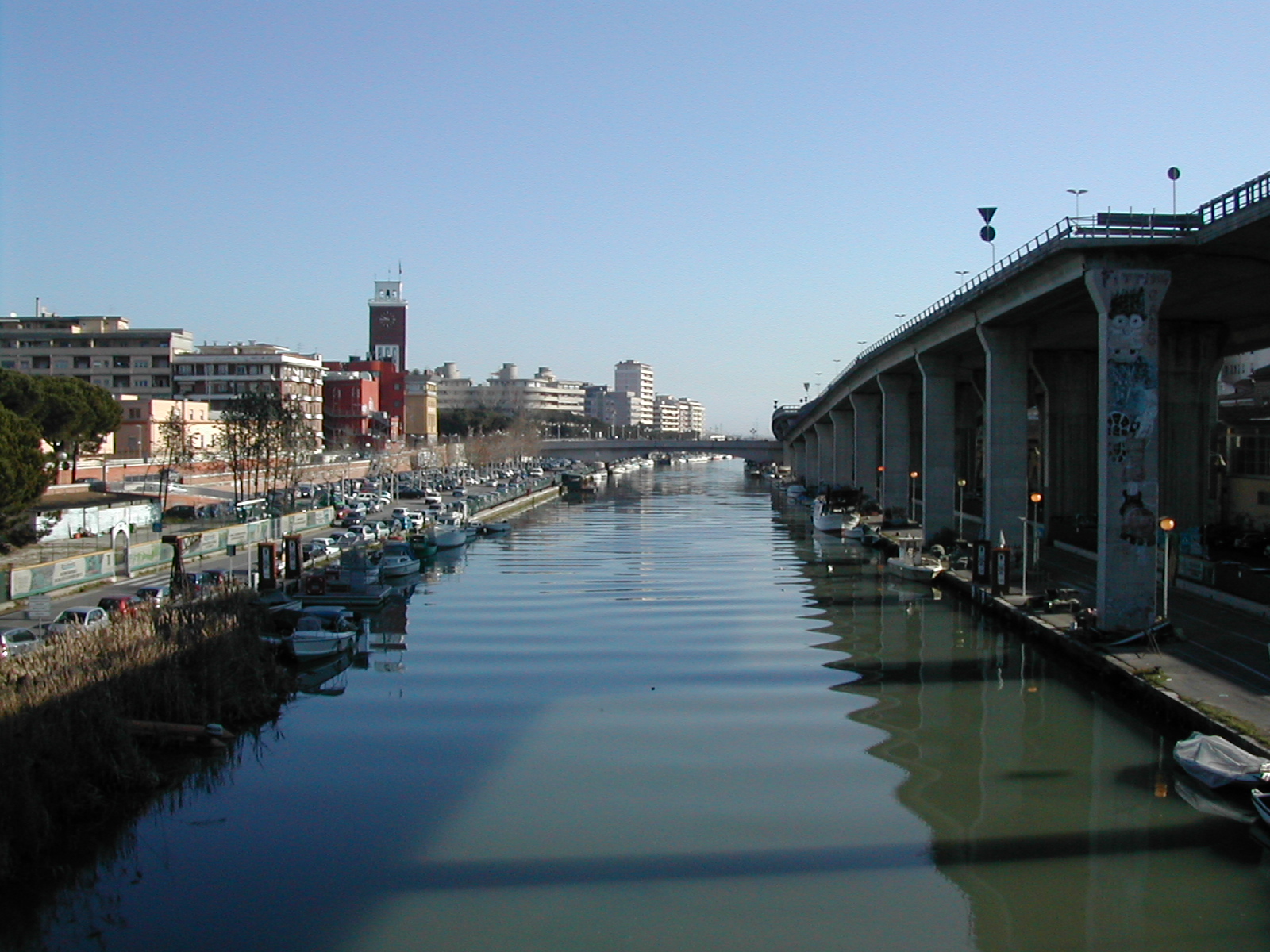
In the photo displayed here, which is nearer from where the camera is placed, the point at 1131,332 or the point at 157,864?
the point at 157,864

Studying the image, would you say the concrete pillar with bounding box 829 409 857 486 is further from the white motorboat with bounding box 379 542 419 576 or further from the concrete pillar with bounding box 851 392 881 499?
the white motorboat with bounding box 379 542 419 576

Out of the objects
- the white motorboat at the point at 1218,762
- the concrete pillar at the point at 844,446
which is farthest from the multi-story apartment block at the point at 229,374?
the white motorboat at the point at 1218,762

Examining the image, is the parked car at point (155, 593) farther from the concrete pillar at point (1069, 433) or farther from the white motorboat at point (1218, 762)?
the concrete pillar at point (1069, 433)

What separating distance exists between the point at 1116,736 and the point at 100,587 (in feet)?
93.2

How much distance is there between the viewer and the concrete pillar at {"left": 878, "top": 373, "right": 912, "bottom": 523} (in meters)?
61.2

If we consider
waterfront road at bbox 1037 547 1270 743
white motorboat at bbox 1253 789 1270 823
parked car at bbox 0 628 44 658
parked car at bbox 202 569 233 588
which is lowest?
white motorboat at bbox 1253 789 1270 823

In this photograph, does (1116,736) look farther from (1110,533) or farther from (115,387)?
(115,387)

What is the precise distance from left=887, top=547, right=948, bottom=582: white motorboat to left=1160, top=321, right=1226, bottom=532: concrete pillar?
26.7ft

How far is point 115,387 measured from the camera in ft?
292

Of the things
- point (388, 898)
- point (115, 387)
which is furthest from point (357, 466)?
point (388, 898)

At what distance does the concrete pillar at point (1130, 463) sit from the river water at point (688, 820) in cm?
224

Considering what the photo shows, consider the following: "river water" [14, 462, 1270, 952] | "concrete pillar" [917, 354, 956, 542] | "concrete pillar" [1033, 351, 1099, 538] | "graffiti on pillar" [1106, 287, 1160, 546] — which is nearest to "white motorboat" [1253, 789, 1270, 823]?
"river water" [14, 462, 1270, 952]

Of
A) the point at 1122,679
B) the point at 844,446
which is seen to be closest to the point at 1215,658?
the point at 1122,679

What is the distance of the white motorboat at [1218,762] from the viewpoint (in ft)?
51.2
